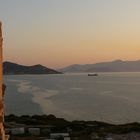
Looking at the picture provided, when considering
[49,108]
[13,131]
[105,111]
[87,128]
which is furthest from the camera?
[49,108]

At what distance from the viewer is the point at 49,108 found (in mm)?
80250

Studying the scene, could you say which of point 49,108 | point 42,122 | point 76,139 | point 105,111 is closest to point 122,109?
point 105,111

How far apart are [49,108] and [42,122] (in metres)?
33.1

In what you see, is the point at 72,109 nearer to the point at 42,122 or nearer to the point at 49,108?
the point at 49,108

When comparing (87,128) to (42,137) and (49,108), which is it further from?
(49,108)

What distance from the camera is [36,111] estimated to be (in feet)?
246

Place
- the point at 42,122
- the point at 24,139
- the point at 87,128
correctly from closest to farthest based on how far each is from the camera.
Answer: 1. the point at 24,139
2. the point at 87,128
3. the point at 42,122

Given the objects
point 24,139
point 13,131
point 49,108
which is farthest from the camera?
point 49,108

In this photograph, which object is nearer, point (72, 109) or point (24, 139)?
point (24, 139)

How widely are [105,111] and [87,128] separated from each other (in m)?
31.8

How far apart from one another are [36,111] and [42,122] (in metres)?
28.0

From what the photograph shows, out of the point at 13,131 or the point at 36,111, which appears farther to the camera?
the point at 36,111

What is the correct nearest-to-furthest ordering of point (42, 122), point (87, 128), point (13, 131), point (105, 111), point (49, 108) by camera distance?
point (13, 131), point (87, 128), point (42, 122), point (105, 111), point (49, 108)

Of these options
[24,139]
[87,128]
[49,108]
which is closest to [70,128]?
[87,128]
